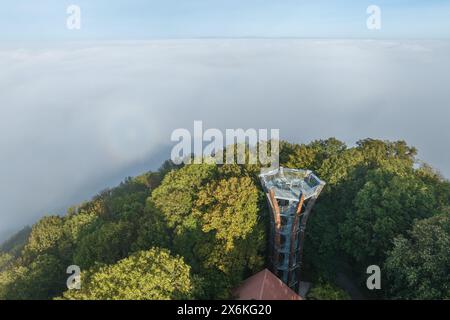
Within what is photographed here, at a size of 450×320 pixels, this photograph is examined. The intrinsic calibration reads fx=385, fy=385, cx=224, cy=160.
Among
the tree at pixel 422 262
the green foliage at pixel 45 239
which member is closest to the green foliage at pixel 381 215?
the tree at pixel 422 262

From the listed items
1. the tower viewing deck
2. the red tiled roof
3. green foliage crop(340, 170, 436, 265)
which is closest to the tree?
green foliage crop(340, 170, 436, 265)

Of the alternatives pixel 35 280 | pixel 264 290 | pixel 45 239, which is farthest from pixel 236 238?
pixel 45 239

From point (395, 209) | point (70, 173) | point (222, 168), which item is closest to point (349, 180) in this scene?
point (395, 209)

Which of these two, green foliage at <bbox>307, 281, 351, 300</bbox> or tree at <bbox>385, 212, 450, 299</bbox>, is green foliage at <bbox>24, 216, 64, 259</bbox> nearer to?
green foliage at <bbox>307, 281, 351, 300</bbox>

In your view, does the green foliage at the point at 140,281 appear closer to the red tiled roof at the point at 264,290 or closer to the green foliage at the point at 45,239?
the red tiled roof at the point at 264,290

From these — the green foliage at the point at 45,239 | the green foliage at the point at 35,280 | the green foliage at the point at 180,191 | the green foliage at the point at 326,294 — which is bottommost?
the green foliage at the point at 35,280
